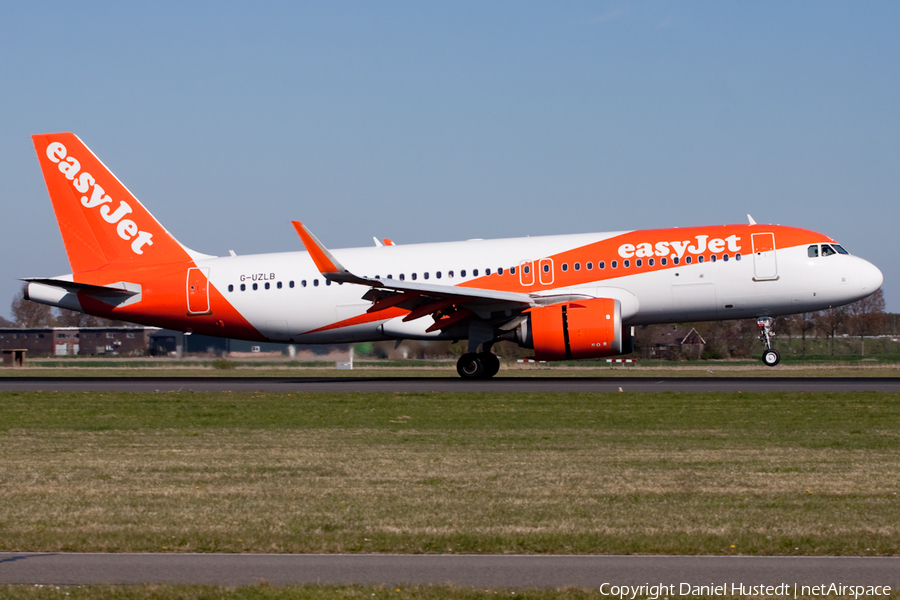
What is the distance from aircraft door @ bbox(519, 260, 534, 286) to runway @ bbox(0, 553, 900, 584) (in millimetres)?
21422

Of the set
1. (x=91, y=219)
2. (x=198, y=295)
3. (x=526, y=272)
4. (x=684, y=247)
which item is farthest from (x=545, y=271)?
(x=91, y=219)

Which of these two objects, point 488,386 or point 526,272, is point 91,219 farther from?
point 488,386

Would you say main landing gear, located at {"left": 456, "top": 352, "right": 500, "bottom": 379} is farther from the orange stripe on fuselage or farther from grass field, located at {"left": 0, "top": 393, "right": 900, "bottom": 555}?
grass field, located at {"left": 0, "top": 393, "right": 900, "bottom": 555}

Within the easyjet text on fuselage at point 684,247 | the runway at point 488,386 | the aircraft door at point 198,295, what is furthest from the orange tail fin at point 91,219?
the easyjet text on fuselage at point 684,247

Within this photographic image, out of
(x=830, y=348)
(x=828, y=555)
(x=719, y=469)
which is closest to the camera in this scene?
(x=828, y=555)

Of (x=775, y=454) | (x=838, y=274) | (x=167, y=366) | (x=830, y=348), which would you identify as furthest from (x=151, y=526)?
(x=830, y=348)

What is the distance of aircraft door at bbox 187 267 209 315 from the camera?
31594 mm

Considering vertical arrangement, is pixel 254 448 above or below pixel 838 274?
below

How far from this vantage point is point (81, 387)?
2847 cm

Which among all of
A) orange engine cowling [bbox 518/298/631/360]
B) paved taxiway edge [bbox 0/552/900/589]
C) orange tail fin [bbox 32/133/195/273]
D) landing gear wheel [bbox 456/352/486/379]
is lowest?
paved taxiway edge [bbox 0/552/900/589]

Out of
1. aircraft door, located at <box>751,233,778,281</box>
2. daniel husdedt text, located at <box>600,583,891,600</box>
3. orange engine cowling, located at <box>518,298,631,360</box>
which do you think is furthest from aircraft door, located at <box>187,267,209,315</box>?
daniel husdedt text, located at <box>600,583,891,600</box>

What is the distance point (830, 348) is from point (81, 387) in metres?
48.6

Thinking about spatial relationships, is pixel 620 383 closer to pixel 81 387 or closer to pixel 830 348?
pixel 81 387

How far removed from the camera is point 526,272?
1149 inches
